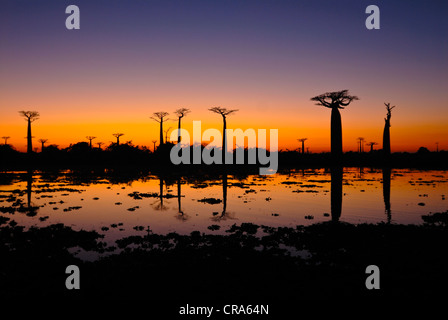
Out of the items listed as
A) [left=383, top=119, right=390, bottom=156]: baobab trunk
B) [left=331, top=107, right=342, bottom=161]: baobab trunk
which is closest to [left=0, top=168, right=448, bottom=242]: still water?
[left=331, top=107, right=342, bottom=161]: baobab trunk

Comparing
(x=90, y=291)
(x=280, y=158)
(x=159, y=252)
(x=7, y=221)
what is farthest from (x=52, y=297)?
(x=280, y=158)

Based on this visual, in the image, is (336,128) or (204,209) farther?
(336,128)

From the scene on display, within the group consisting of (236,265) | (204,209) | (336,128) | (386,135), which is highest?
(336,128)

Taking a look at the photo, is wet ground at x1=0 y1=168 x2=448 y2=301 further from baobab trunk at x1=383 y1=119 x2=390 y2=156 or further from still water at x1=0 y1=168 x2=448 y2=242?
baobab trunk at x1=383 y1=119 x2=390 y2=156

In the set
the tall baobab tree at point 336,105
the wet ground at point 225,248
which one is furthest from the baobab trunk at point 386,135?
the wet ground at point 225,248

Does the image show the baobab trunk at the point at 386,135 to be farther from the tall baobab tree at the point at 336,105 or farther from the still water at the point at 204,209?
the still water at the point at 204,209

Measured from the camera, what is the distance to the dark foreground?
816cm

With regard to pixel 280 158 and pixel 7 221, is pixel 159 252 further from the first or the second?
pixel 280 158

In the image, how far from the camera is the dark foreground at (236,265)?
816 centimetres

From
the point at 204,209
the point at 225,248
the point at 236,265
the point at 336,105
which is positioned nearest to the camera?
the point at 236,265

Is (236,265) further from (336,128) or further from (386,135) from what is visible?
(386,135)

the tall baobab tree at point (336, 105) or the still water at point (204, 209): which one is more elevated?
the tall baobab tree at point (336, 105)

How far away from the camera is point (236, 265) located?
1008 centimetres

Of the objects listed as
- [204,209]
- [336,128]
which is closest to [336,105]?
[336,128]
